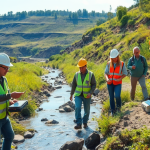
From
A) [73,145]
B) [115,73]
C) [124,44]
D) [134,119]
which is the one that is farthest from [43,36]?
[73,145]

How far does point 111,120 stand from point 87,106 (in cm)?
100

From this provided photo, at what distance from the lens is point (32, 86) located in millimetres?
17953

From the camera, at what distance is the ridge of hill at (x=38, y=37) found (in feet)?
436

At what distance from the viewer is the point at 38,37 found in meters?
168

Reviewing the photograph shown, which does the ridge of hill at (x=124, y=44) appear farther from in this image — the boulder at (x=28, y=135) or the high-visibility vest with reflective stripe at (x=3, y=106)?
the high-visibility vest with reflective stripe at (x=3, y=106)

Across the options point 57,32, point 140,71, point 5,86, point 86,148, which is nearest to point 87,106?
point 86,148

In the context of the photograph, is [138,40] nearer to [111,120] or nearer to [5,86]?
[111,120]

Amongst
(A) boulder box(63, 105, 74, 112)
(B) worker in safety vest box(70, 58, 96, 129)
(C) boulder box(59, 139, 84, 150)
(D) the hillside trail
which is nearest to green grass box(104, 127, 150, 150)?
(D) the hillside trail

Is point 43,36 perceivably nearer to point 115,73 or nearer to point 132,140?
point 115,73

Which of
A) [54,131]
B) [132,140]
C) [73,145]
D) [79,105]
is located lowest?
[54,131]

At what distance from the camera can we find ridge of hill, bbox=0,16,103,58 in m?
133

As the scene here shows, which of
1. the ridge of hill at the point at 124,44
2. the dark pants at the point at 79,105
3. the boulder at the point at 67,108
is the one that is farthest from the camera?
the ridge of hill at the point at 124,44

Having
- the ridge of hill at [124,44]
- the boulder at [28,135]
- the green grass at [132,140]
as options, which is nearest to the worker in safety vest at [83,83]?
the boulder at [28,135]

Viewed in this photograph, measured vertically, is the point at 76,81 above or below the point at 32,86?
above
